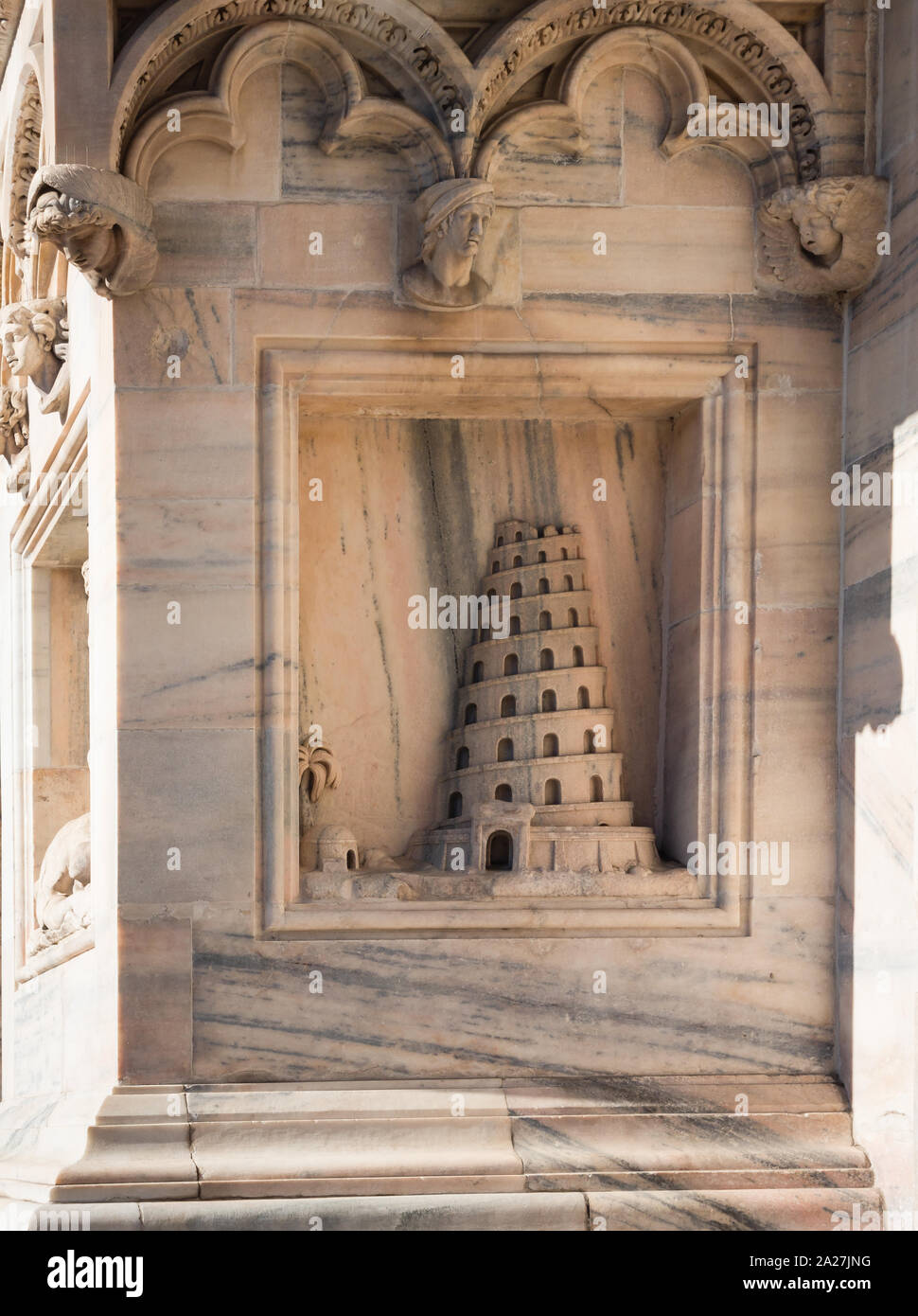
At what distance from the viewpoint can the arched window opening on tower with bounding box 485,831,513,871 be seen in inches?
338

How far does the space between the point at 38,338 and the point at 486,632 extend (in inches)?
110

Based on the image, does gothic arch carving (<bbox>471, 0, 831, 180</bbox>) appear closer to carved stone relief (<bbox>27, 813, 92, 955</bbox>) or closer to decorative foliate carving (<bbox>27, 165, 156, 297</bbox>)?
decorative foliate carving (<bbox>27, 165, 156, 297</bbox>)

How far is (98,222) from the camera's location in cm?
795

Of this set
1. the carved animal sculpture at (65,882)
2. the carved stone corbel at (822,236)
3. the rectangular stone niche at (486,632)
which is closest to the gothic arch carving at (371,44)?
the rectangular stone niche at (486,632)

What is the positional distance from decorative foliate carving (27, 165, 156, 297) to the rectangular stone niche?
0.74 meters

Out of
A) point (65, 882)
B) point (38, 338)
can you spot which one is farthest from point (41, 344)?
point (65, 882)

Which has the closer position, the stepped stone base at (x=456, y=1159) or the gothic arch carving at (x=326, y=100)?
the stepped stone base at (x=456, y=1159)

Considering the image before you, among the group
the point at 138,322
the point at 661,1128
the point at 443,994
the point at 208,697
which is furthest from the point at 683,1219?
the point at 138,322

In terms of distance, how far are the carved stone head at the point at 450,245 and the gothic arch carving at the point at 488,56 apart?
22 centimetres

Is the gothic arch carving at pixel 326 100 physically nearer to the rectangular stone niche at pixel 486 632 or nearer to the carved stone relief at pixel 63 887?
the rectangular stone niche at pixel 486 632

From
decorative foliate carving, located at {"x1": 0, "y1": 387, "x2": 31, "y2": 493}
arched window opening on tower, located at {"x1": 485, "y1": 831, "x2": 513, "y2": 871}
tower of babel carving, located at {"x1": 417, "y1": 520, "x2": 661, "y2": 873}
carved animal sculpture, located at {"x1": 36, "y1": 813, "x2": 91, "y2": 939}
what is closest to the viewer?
tower of babel carving, located at {"x1": 417, "y1": 520, "x2": 661, "y2": 873}

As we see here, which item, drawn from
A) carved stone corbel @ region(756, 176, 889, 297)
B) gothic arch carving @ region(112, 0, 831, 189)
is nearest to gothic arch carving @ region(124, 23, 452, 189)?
gothic arch carving @ region(112, 0, 831, 189)

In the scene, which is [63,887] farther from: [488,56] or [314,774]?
[488,56]

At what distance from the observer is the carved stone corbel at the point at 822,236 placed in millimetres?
8258
